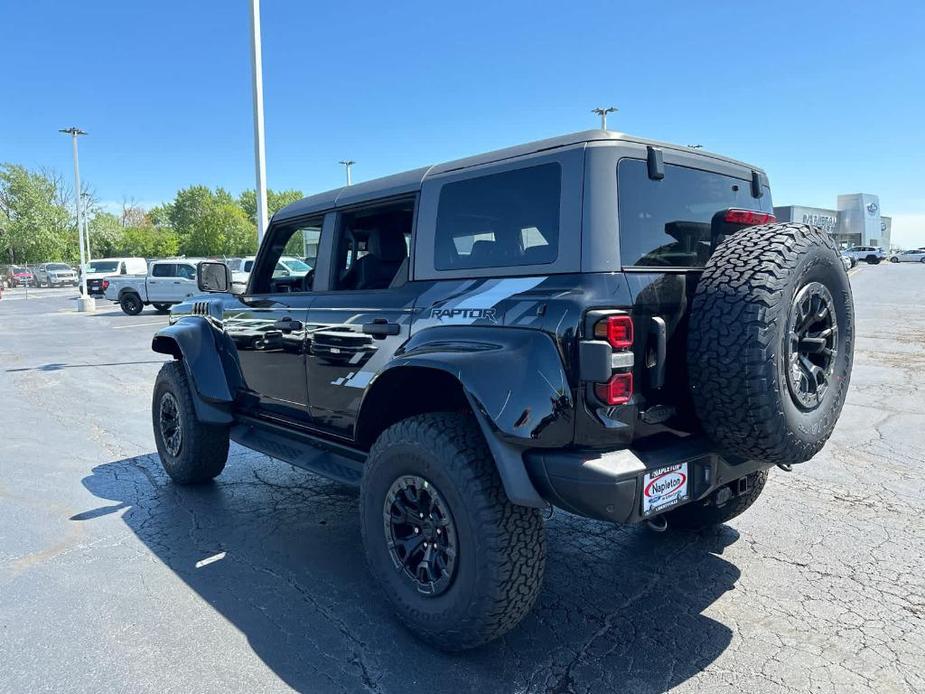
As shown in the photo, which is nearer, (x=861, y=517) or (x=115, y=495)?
(x=861, y=517)

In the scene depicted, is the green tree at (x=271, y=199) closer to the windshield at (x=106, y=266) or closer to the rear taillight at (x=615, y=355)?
the windshield at (x=106, y=266)

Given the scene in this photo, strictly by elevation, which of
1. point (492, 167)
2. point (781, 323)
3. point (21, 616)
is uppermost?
point (492, 167)

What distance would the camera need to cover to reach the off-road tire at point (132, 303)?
2242 centimetres

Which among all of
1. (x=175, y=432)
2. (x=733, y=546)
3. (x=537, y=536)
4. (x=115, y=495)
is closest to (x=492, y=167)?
(x=537, y=536)

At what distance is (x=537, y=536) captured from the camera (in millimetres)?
2543

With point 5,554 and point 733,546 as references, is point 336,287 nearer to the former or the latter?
point 5,554

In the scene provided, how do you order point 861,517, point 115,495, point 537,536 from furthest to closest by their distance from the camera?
point 115,495, point 861,517, point 537,536

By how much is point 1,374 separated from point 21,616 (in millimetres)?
9029

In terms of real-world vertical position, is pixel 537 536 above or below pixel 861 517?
above

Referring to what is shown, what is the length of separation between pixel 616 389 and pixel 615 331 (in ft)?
0.69

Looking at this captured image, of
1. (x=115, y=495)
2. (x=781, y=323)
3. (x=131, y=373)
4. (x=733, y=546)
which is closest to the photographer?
(x=781, y=323)

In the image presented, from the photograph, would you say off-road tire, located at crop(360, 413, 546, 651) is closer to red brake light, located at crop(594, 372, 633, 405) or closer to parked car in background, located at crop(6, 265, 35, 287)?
red brake light, located at crop(594, 372, 633, 405)

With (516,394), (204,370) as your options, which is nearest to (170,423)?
(204,370)

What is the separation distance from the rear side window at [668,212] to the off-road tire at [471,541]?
39.0 inches
